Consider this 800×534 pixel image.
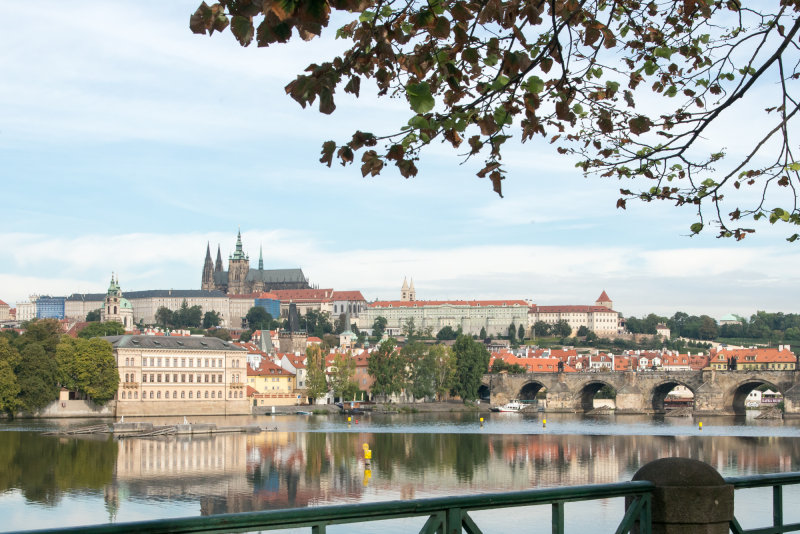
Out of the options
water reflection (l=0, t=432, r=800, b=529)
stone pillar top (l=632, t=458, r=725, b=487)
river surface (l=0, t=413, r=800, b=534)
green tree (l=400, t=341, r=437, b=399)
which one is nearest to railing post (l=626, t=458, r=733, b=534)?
stone pillar top (l=632, t=458, r=725, b=487)

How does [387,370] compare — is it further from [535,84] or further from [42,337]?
[535,84]

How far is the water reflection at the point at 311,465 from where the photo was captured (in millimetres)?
26609

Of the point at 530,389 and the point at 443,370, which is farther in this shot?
the point at 530,389

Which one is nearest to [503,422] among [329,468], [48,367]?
[48,367]

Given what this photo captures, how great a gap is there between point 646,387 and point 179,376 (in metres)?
39.3

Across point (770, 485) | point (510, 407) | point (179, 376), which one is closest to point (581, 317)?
point (510, 407)

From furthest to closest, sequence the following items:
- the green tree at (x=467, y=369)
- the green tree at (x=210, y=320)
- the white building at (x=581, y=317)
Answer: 1. the white building at (x=581, y=317)
2. the green tree at (x=210, y=320)
3. the green tree at (x=467, y=369)

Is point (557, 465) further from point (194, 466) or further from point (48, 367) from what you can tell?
point (48, 367)

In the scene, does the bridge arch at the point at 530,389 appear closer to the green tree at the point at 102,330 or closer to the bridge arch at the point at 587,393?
the bridge arch at the point at 587,393

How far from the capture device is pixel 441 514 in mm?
4762

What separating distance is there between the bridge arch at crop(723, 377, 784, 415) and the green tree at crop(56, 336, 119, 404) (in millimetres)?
47305

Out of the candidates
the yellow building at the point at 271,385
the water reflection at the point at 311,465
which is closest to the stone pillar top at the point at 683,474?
the water reflection at the point at 311,465

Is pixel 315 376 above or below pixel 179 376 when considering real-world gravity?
below

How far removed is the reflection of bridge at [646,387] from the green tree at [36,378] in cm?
4196
